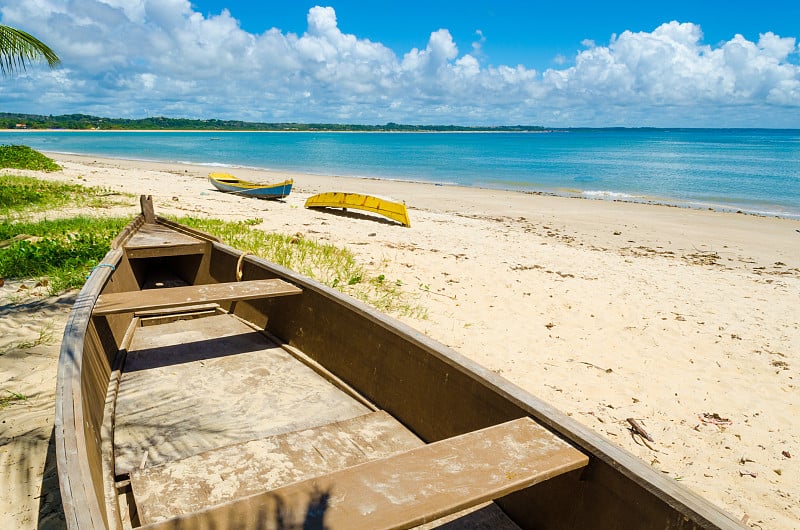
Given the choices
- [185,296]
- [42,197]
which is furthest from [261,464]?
[42,197]

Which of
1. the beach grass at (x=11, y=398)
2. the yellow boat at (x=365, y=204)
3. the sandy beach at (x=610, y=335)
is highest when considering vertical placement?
the yellow boat at (x=365, y=204)

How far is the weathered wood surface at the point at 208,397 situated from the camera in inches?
124

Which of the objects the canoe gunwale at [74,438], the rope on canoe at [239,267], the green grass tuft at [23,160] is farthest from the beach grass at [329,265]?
the green grass tuft at [23,160]

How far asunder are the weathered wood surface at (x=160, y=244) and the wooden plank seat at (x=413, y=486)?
4365 millimetres

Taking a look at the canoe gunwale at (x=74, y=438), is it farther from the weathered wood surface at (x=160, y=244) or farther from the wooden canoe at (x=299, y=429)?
the weathered wood surface at (x=160, y=244)

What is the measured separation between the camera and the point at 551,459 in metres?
2.09

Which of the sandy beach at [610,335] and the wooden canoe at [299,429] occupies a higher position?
the wooden canoe at [299,429]

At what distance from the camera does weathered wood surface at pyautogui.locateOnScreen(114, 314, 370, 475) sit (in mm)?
3156

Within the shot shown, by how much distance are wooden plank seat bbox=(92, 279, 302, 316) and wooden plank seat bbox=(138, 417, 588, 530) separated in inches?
91.6

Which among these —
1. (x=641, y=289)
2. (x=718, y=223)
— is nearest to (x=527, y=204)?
(x=718, y=223)

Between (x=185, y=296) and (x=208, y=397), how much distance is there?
884mm

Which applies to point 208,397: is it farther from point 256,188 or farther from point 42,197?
point 256,188

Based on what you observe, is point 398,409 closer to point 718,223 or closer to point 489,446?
point 489,446

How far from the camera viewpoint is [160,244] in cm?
564
